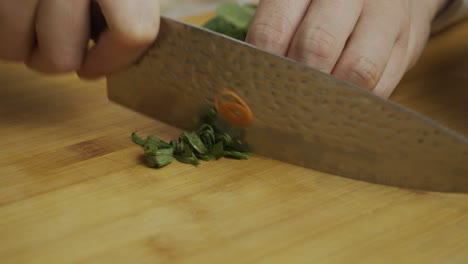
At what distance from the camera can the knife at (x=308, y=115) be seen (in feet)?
3.36

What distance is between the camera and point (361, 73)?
1.12m

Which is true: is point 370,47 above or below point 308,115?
above

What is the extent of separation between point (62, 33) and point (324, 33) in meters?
0.45

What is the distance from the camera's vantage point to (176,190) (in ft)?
3.40

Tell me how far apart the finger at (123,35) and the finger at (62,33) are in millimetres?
32

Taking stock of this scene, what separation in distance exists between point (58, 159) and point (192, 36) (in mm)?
311

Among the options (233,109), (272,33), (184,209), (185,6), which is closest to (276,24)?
(272,33)

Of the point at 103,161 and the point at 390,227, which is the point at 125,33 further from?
the point at 390,227

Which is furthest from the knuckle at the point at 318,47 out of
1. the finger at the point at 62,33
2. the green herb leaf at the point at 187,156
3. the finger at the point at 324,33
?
the finger at the point at 62,33

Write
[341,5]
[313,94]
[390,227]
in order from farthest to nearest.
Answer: [341,5] → [313,94] → [390,227]

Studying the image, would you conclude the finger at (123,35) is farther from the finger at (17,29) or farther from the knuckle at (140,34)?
the finger at (17,29)

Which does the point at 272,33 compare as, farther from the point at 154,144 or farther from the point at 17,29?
the point at 17,29

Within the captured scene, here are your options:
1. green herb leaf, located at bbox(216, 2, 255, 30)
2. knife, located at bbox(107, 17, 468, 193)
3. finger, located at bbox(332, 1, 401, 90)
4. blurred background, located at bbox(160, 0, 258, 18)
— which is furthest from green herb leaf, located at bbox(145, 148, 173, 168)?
blurred background, located at bbox(160, 0, 258, 18)

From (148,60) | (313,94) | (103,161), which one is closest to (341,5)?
(313,94)
